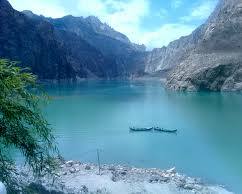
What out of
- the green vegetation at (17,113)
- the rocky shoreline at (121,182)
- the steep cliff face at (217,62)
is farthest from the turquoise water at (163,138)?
the steep cliff face at (217,62)

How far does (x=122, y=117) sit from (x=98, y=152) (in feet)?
128

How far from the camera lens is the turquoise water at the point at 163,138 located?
45094 millimetres

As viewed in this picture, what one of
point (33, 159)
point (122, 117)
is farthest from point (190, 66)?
point (33, 159)

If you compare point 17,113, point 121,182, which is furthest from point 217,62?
point 17,113

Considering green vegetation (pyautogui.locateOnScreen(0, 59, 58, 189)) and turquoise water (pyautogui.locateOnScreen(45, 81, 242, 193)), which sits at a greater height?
green vegetation (pyautogui.locateOnScreen(0, 59, 58, 189))

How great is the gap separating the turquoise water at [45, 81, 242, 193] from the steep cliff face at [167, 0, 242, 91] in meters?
51.3

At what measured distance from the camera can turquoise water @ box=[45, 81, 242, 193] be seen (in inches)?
1775

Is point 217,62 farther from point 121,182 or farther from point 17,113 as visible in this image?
point 17,113

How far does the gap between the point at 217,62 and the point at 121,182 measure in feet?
437

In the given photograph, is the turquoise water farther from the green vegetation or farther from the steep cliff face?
the steep cliff face

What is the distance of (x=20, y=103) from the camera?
918 cm

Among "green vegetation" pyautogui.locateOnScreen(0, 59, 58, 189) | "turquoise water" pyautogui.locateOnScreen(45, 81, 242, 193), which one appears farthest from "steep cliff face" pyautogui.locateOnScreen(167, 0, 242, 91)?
"green vegetation" pyautogui.locateOnScreen(0, 59, 58, 189)

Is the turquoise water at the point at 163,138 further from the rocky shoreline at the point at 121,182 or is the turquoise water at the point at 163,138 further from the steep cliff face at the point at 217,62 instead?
the steep cliff face at the point at 217,62

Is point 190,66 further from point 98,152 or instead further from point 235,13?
point 98,152
